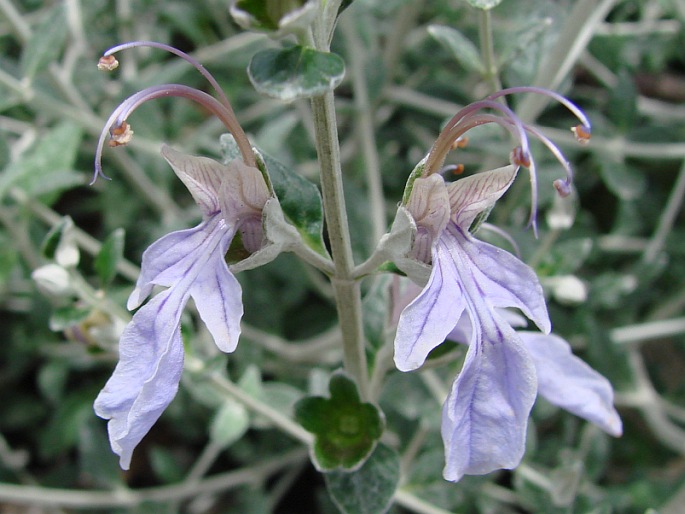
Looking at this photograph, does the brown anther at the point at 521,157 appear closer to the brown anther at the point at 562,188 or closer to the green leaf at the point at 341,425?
the brown anther at the point at 562,188

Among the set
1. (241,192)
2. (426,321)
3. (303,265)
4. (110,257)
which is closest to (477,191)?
(426,321)

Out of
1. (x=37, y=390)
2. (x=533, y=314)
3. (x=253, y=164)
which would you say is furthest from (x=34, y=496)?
(x=533, y=314)

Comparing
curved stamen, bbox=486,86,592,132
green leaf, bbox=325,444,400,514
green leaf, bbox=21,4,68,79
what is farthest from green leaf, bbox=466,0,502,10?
green leaf, bbox=21,4,68,79

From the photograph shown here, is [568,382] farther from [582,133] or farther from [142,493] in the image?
[142,493]

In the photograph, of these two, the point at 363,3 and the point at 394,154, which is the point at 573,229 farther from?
the point at 363,3

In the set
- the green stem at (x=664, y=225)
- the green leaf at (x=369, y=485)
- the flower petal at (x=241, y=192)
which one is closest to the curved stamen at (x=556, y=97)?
the flower petal at (x=241, y=192)

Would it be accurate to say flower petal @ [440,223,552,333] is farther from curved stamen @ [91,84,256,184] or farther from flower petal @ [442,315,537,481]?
curved stamen @ [91,84,256,184]
